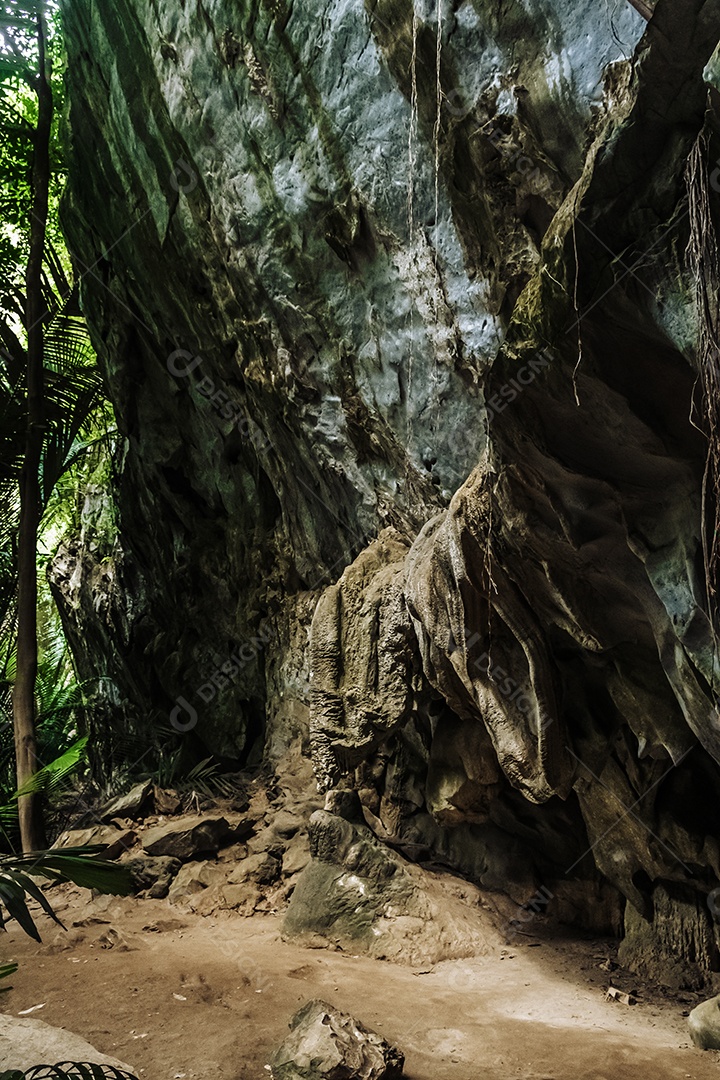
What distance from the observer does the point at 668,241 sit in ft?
8.95

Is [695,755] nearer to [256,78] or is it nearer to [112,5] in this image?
[256,78]

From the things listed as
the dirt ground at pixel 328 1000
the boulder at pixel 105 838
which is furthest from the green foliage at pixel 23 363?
the dirt ground at pixel 328 1000

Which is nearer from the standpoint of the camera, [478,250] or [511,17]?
[511,17]

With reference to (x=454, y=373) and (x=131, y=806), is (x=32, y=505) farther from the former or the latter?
(x=454, y=373)

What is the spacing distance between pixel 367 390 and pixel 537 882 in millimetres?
3688

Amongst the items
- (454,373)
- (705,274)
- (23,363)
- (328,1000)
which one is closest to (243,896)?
(328,1000)

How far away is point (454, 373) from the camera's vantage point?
17.4 ft

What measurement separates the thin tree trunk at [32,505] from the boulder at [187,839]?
938 millimetres

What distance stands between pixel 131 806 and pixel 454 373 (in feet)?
17.5

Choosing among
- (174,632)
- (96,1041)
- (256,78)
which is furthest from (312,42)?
(174,632)

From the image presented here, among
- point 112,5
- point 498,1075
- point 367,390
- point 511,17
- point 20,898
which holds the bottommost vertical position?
point 498,1075

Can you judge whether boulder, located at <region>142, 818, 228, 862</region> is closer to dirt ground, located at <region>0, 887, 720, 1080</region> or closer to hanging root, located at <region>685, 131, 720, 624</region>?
dirt ground, located at <region>0, 887, 720, 1080</region>

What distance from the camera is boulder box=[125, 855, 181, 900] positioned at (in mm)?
7289

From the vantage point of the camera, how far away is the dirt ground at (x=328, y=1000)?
3945mm
